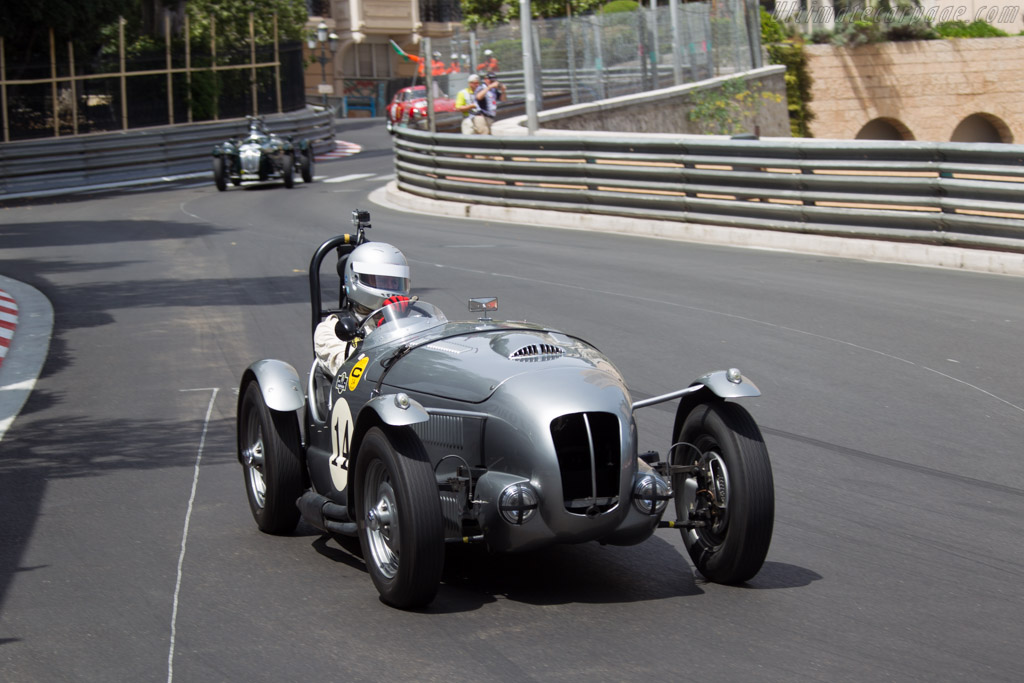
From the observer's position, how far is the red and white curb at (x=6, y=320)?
11.6 m

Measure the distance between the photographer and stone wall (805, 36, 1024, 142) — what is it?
56.7 feet

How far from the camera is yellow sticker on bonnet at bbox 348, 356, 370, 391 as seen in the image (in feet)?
19.0

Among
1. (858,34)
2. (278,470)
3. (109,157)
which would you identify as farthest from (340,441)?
(858,34)

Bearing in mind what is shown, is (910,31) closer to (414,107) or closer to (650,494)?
(414,107)

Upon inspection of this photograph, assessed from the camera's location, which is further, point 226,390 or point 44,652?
point 226,390

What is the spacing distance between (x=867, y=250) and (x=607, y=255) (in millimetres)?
3341

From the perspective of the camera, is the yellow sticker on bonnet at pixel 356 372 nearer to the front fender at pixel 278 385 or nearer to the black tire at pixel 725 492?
the front fender at pixel 278 385

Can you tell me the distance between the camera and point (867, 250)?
15.6 meters

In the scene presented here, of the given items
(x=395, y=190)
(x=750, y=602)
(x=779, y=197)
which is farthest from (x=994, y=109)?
(x=750, y=602)

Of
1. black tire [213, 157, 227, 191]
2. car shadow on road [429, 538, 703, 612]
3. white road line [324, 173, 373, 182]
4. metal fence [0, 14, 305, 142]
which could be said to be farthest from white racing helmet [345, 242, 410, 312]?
metal fence [0, 14, 305, 142]

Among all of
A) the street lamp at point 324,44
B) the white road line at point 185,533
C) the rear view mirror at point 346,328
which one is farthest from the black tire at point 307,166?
the street lamp at point 324,44

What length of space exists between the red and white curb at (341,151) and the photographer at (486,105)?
38.1 ft

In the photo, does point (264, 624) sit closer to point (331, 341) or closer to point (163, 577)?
point (163, 577)

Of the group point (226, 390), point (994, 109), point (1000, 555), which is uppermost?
point (994, 109)
